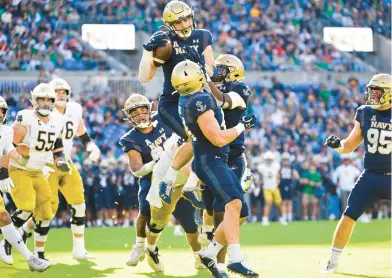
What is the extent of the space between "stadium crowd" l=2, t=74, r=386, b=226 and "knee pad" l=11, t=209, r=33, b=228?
20.9 ft

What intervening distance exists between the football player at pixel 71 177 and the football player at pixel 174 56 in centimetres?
228

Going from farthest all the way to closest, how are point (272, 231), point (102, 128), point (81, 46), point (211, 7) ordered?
point (211, 7)
point (81, 46)
point (102, 128)
point (272, 231)

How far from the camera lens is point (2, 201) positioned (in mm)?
8578

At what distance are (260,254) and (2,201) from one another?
338 centimetres

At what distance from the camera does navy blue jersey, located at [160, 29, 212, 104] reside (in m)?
8.02

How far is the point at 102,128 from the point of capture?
19219 millimetres

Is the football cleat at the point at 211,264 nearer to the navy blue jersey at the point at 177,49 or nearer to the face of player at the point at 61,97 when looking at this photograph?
the navy blue jersey at the point at 177,49

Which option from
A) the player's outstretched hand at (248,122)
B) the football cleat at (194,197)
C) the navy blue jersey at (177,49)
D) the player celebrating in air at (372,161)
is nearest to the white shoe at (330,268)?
the player celebrating in air at (372,161)

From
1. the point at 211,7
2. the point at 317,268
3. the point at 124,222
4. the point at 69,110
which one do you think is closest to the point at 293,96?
the point at 211,7

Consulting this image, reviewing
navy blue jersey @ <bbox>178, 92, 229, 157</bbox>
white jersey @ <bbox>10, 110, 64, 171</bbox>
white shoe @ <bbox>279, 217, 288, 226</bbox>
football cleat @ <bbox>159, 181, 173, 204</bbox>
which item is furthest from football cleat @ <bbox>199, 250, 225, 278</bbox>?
white shoe @ <bbox>279, 217, 288, 226</bbox>

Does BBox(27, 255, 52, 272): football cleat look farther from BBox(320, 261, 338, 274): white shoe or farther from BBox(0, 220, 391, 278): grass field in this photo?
BBox(320, 261, 338, 274): white shoe

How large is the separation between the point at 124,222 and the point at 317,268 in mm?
8946

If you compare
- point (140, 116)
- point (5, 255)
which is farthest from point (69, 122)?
point (5, 255)

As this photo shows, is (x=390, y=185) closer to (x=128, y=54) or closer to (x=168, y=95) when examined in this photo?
(x=168, y=95)
